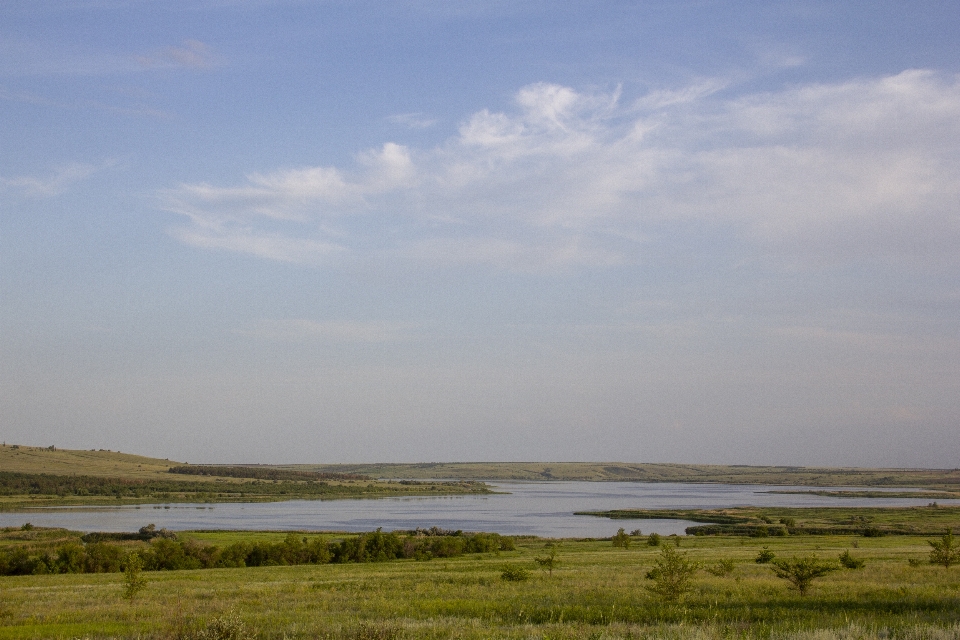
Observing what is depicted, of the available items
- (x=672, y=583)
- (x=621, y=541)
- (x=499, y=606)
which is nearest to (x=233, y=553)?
(x=621, y=541)

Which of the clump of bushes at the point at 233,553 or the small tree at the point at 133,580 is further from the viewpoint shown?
the clump of bushes at the point at 233,553

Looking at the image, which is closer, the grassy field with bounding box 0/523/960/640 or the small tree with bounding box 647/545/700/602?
the grassy field with bounding box 0/523/960/640

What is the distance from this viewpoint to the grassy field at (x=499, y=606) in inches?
569

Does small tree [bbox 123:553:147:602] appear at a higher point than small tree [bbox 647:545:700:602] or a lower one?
lower

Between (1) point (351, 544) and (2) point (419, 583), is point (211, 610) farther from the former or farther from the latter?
(1) point (351, 544)

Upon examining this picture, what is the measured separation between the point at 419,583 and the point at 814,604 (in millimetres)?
15228

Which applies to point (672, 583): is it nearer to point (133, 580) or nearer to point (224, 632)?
point (224, 632)

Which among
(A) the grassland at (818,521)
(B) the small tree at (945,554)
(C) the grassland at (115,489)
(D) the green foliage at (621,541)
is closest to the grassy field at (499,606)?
(B) the small tree at (945,554)

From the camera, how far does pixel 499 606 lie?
2086 centimetres

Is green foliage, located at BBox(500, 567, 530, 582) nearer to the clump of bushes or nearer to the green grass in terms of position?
the clump of bushes

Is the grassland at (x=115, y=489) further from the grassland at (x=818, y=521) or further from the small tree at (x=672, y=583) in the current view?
the small tree at (x=672, y=583)

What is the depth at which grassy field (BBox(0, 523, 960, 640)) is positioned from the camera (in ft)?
47.4

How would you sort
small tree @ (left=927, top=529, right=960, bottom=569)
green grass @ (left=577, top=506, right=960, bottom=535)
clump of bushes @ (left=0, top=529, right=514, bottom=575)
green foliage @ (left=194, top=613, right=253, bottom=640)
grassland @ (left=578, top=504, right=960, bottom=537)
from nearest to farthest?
green foliage @ (left=194, top=613, right=253, bottom=640) < small tree @ (left=927, top=529, right=960, bottom=569) < clump of bushes @ (left=0, top=529, right=514, bottom=575) < grassland @ (left=578, top=504, right=960, bottom=537) < green grass @ (left=577, top=506, right=960, bottom=535)

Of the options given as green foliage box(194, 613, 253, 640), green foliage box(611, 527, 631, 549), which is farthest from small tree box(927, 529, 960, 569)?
green foliage box(194, 613, 253, 640)
